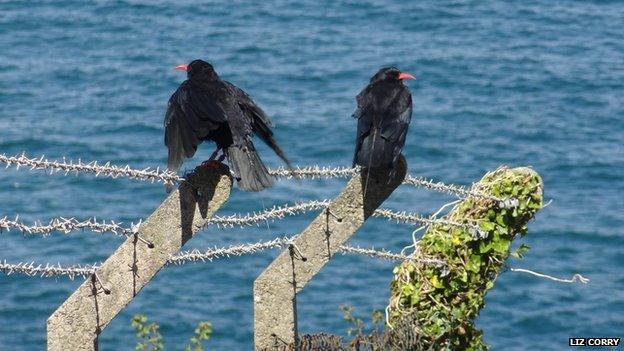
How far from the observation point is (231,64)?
77.3 feet

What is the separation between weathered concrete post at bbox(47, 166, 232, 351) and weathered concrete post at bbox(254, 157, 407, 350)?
0.48 meters

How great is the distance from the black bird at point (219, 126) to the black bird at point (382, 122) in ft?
1.31

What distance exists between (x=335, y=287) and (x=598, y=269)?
3.28 metres

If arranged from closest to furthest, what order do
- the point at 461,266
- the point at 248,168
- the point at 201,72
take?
the point at 248,168 < the point at 461,266 < the point at 201,72

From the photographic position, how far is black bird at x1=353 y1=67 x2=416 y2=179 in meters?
6.09

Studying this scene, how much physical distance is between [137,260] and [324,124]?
50.0ft

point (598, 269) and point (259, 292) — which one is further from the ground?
point (259, 292)

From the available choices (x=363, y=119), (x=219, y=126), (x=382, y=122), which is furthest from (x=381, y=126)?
(x=219, y=126)

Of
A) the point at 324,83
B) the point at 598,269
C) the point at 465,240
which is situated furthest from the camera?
the point at 324,83

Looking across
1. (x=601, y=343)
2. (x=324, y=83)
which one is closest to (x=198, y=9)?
(x=324, y=83)

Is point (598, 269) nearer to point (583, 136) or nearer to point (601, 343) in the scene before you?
point (583, 136)

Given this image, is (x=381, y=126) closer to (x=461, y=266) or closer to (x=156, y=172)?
(x=461, y=266)

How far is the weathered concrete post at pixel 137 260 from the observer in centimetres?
564

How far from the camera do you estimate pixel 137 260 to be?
223 inches
